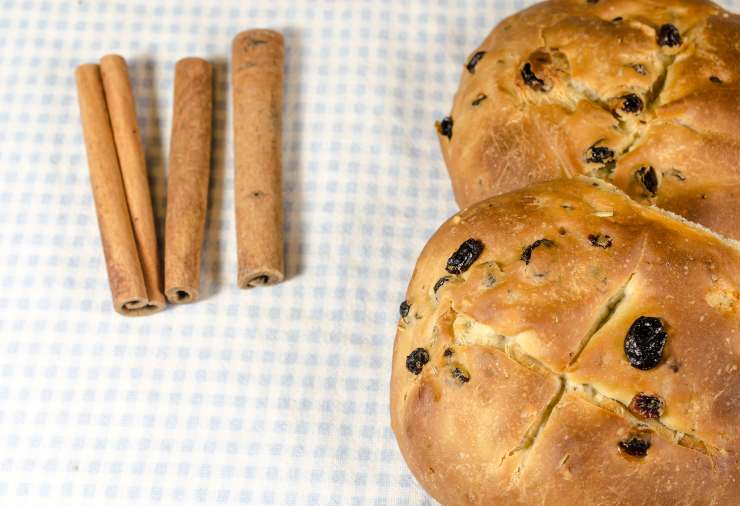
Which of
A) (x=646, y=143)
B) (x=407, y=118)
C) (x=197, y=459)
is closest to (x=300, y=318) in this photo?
(x=197, y=459)

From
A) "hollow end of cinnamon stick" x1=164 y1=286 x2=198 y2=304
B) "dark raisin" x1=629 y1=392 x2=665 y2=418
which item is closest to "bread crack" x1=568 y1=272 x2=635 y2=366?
"dark raisin" x1=629 y1=392 x2=665 y2=418

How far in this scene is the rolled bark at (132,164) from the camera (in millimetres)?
2309

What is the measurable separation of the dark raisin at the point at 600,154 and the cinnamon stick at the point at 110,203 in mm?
1193

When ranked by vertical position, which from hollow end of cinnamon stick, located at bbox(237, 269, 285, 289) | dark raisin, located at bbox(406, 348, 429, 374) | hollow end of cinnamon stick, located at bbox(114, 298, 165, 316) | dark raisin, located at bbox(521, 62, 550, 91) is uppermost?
dark raisin, located at bbox(521, 62, 550, 91)

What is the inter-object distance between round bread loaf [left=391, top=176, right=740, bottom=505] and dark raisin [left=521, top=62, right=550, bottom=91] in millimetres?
318

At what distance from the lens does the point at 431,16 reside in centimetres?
262

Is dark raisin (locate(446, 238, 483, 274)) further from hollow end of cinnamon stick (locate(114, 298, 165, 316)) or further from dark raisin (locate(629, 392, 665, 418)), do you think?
hollow end of cinnamon stick (locate(114, 298, 165, 316))

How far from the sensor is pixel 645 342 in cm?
150

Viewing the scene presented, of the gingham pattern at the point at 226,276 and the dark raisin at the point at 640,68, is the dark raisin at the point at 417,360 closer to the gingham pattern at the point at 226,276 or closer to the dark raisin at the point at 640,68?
the gingham pattern at the point at 226,276

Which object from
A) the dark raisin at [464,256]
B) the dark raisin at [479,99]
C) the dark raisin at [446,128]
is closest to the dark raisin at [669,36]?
the dark raisin at [479,99]

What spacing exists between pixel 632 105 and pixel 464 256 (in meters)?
Result: 0.50

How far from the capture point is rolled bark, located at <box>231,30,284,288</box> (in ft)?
7.44

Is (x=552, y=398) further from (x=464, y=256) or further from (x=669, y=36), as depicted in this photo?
(x=669, y=36)

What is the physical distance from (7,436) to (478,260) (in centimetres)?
133
